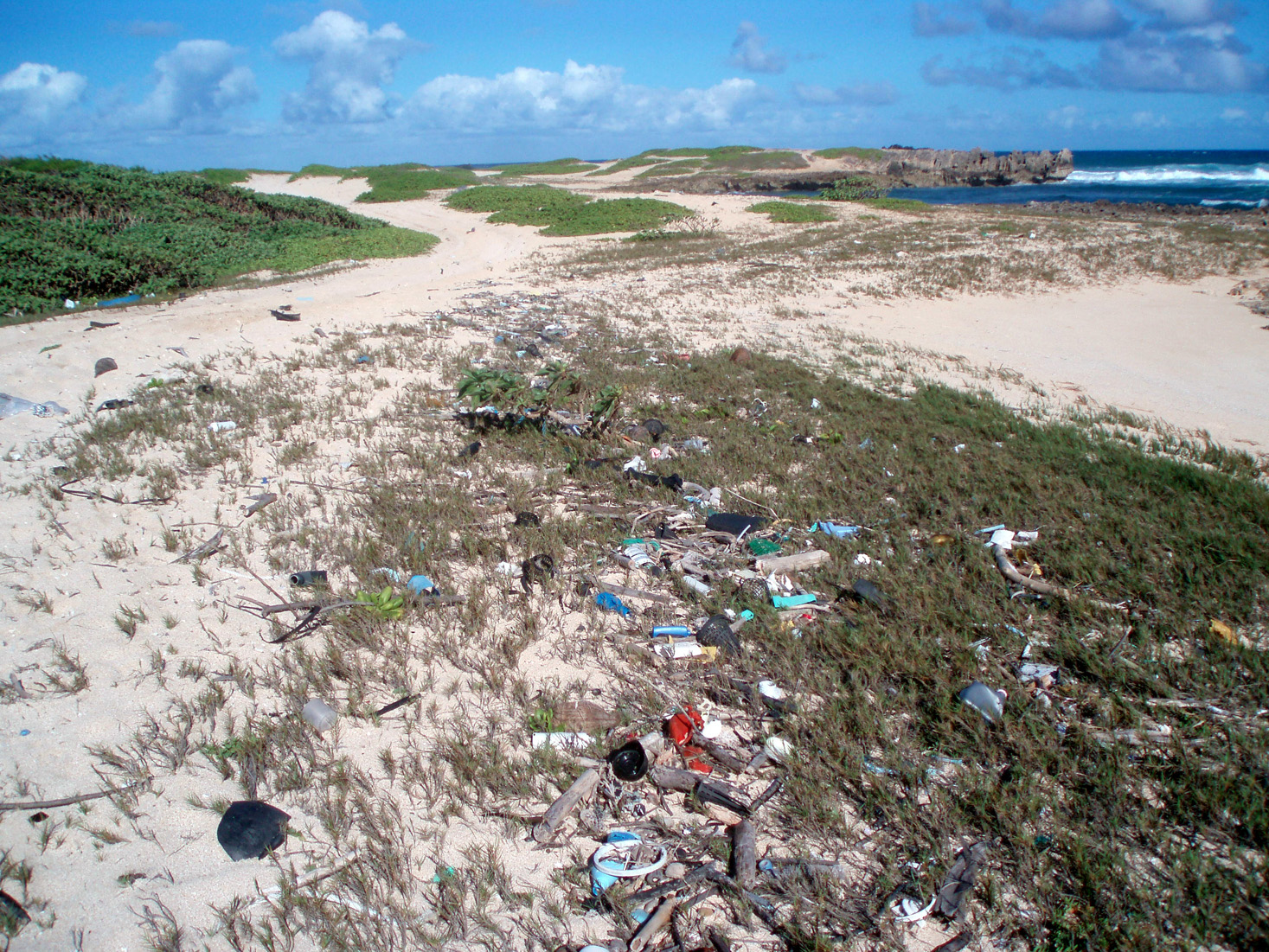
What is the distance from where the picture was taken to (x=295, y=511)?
15.6ft

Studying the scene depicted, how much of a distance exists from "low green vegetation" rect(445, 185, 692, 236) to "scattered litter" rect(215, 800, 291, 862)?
22.8 meters

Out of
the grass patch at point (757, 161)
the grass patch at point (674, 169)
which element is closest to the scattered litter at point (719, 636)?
the grass patch at point (674, 169)

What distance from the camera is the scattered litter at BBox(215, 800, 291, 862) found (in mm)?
2367

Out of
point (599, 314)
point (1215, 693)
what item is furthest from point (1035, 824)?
point (599, 314)

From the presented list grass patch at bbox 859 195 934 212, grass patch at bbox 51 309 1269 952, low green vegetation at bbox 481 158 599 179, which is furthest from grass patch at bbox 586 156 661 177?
grass patch at bbox 51 309 1269 952

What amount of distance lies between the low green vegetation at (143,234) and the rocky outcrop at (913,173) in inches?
1211

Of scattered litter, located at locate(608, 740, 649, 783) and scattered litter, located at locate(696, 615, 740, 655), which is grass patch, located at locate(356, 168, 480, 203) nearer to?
scattered litter, located at locate(696, 615, 740, 655)

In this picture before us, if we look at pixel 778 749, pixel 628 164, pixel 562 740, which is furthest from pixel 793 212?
pixel 628 164

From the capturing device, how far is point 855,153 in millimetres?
63656

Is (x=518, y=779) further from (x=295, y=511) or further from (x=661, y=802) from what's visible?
(x=295, y=511)

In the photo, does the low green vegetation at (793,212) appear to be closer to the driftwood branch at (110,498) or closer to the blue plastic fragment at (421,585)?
the driftwood branch at (110,498)

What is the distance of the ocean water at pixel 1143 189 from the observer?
37.9m

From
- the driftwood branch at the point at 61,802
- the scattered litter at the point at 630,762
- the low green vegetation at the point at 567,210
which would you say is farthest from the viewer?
the low green vegetation at the point at 567,210

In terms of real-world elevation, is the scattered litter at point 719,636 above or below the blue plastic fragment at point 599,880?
above
